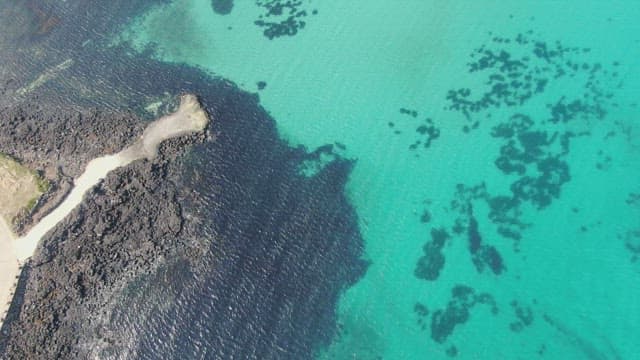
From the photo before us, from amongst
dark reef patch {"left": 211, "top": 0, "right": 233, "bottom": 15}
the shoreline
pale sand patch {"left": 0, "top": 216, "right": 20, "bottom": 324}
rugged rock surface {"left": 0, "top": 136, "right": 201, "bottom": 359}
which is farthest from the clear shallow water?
pale sand patch {"left": 0, "top": 216, "right": 20, "bottom": 324}

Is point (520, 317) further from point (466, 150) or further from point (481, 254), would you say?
point (466, 150)

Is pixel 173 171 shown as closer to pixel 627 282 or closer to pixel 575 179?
pixel 575 179

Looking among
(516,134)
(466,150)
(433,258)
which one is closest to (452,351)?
(433,258)

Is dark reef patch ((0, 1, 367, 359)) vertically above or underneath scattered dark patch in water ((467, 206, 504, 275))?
underneath

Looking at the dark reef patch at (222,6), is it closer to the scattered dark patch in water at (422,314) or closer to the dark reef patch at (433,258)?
the dark reef patch at (433,258)

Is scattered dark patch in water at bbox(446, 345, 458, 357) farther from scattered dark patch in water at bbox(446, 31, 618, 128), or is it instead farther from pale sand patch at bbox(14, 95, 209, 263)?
pale sand patch at bbox(14, 95, 209, 263)

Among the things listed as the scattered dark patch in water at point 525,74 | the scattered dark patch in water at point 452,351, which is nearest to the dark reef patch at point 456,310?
the scattered dark patch in water at point 452,351

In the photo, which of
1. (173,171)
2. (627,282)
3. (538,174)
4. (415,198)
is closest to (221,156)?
(173,171)
